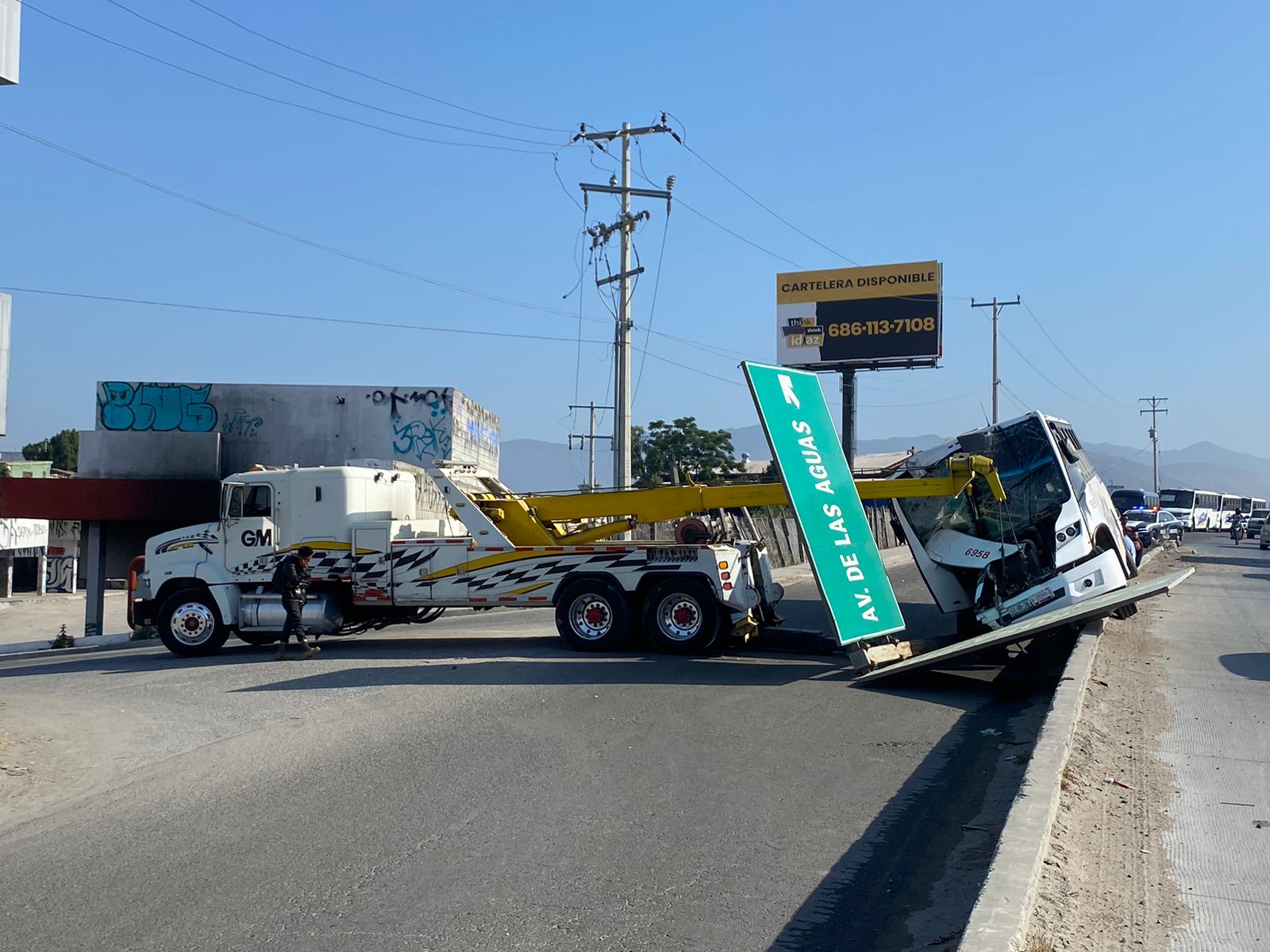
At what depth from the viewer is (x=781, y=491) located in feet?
47.2

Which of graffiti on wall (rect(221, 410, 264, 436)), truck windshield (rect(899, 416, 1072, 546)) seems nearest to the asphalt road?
truck windshield (rect(899, 416, 1072, 546))

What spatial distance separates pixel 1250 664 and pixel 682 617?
6825mm

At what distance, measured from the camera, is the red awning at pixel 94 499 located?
2563 centimetres

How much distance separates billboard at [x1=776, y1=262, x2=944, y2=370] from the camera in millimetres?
52656

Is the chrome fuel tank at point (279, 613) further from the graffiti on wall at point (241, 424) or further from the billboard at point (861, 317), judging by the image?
the billboard at point (861, 317)

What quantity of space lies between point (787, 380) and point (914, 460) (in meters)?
3.47

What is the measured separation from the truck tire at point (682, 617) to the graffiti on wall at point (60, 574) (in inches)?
1666

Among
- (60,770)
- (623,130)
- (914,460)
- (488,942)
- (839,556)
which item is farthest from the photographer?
(623,130)

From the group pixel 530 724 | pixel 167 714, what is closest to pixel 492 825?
pixel 530 724

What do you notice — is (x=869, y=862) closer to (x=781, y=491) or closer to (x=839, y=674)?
(x=839, y=674)

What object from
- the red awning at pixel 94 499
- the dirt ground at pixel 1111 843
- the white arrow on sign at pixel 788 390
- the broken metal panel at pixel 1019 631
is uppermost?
the white arrow on sign at pixel 788 390

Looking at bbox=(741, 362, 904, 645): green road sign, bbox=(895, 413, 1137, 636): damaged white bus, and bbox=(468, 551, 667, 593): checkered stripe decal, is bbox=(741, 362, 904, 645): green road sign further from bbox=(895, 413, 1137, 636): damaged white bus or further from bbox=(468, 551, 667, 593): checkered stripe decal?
bbox=(468, 551, 667, 593): checkered stripe decal

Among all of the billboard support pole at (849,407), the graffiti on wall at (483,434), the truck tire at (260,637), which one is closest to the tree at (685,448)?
the billboard support pole at (849,407)

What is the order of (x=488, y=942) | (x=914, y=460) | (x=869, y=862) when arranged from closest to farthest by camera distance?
(x=488, y=942) < (x=869, y=862) < (x=914, y=460)
